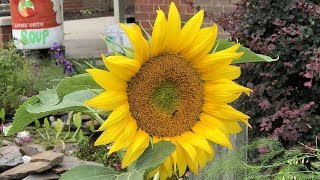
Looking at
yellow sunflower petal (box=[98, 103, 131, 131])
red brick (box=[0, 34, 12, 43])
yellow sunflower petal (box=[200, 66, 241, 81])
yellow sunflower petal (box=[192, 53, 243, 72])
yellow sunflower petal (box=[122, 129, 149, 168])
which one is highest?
yellow sunflower petal (box=[192, 53, 243, 72])

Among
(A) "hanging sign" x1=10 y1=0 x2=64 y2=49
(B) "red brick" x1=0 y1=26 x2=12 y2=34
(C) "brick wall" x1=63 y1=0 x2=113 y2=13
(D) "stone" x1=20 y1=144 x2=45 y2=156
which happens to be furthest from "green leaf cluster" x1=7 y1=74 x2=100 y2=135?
(C) "brick wall" x1=63 y1=0 x2=113 y2=13

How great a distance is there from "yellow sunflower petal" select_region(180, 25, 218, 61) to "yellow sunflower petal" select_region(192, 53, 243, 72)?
0.06ft

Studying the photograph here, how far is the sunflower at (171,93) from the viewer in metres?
1.29

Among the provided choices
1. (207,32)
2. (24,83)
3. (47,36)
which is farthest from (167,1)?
(207,32)

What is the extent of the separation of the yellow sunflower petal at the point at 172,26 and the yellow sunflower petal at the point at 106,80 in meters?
0.13

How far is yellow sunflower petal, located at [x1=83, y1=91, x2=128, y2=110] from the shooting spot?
4.13ft

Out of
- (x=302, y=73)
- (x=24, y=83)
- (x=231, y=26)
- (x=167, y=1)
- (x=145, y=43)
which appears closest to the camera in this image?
(x=145, y=43)

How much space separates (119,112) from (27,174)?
12.5 ft

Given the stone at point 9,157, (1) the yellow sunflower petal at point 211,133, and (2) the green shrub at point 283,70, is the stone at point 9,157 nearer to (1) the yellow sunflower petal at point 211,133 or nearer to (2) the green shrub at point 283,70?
(2) the green shrub at point 283,70

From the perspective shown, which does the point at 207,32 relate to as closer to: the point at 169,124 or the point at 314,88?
the point at 169,124

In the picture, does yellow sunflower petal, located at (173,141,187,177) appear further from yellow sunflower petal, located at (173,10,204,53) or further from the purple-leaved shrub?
the purple-leaved shrub

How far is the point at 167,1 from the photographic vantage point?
8.58 meters

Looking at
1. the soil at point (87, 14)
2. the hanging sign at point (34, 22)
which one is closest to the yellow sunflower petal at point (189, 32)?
the hanging sign at point (34, 22)

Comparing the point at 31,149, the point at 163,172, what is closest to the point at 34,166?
the point at 31,149
